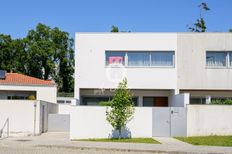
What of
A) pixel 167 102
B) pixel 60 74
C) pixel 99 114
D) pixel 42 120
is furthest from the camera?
pixel 60 74

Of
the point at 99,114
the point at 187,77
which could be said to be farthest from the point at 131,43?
the point at 99,114

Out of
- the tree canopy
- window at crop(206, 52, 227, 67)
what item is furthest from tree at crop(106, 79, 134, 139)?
the tree canopy

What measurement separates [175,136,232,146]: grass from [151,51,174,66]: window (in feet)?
26.8

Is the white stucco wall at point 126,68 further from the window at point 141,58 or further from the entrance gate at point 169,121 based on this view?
the entrance gate at point 169,121

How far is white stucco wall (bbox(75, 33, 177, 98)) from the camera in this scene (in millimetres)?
31703

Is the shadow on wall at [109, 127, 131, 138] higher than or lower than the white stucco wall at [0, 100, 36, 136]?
lower

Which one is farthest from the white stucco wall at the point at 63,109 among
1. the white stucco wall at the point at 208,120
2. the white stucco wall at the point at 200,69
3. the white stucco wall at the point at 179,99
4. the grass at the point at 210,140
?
the grass at the point at 210,140

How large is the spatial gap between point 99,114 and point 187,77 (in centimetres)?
902

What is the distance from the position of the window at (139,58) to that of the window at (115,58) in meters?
0.53

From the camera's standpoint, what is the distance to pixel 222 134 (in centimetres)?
2597

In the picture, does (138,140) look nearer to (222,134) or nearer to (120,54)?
(222,134)

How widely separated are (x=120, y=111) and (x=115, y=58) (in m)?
7.99

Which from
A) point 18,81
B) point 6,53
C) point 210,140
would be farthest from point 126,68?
point 6,53

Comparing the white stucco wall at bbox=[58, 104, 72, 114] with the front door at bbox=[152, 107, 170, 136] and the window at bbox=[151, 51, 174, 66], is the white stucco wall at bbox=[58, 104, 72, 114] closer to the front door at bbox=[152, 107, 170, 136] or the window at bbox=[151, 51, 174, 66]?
the window at bbox=[151, 51, 174, 66]
